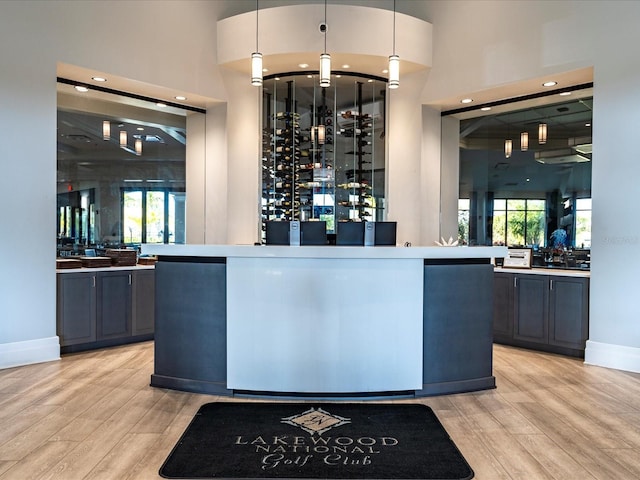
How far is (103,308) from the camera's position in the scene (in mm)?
5199

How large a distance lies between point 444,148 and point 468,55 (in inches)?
48.4

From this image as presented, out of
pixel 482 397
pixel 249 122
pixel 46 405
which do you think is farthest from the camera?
pixel 249 122

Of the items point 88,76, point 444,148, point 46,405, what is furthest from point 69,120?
point 444,148

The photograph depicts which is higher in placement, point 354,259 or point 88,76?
point 88,76

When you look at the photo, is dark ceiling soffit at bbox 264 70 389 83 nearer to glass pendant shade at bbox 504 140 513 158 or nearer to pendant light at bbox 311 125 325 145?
pendant light at bbox 311 125 325 145

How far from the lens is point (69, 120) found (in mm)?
5375

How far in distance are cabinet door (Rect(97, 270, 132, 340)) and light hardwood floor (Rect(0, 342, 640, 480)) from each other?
655 mm

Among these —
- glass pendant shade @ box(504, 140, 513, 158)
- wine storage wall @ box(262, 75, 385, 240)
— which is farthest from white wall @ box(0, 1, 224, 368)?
glass pendant shade @ box(504, 140, 513, 158)

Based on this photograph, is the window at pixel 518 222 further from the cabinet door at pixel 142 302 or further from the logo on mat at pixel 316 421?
the cabinet door at pixel 142 302

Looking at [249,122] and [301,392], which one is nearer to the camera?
[301,392]

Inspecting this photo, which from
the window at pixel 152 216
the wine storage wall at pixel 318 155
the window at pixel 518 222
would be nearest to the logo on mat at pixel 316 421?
the wine storage wall at pixel 318 155

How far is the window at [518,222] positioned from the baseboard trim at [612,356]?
1452mm

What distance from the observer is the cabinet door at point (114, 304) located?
5.18 meters

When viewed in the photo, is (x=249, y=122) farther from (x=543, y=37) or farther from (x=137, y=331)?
(x=543, y=37)
